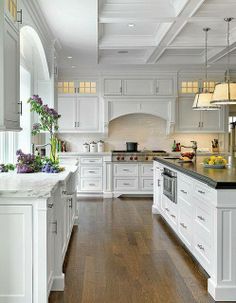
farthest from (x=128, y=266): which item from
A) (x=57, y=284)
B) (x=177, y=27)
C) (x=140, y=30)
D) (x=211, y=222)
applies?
(x=140, y=30)

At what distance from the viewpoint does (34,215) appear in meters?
2.71

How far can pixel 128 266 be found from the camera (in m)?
3.91

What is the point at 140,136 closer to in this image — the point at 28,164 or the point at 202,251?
the point at 28,164

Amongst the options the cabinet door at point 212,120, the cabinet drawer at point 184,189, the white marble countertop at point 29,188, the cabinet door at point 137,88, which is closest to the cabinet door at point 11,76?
the white marble countertop at point 29,188

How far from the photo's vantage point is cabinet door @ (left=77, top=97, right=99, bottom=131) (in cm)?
857

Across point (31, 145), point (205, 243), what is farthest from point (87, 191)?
point (205, 243)

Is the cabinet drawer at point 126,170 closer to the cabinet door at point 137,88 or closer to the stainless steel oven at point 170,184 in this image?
the cabinet door at point 137,88

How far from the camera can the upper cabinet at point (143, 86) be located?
8.55 metres

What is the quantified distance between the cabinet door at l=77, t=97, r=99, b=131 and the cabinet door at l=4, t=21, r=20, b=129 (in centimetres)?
505

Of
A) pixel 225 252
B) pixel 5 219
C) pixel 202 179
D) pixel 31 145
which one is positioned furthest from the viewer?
pixel 31 145

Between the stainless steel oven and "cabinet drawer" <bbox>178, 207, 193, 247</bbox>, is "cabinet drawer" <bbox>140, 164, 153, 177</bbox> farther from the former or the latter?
"cabinet drawer" <bbox>178, 207, 193, 247</bbox>

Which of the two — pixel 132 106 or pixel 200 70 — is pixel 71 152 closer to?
pixel 132 106

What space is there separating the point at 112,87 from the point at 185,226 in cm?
478

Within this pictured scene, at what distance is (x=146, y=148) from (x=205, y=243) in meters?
5.52
